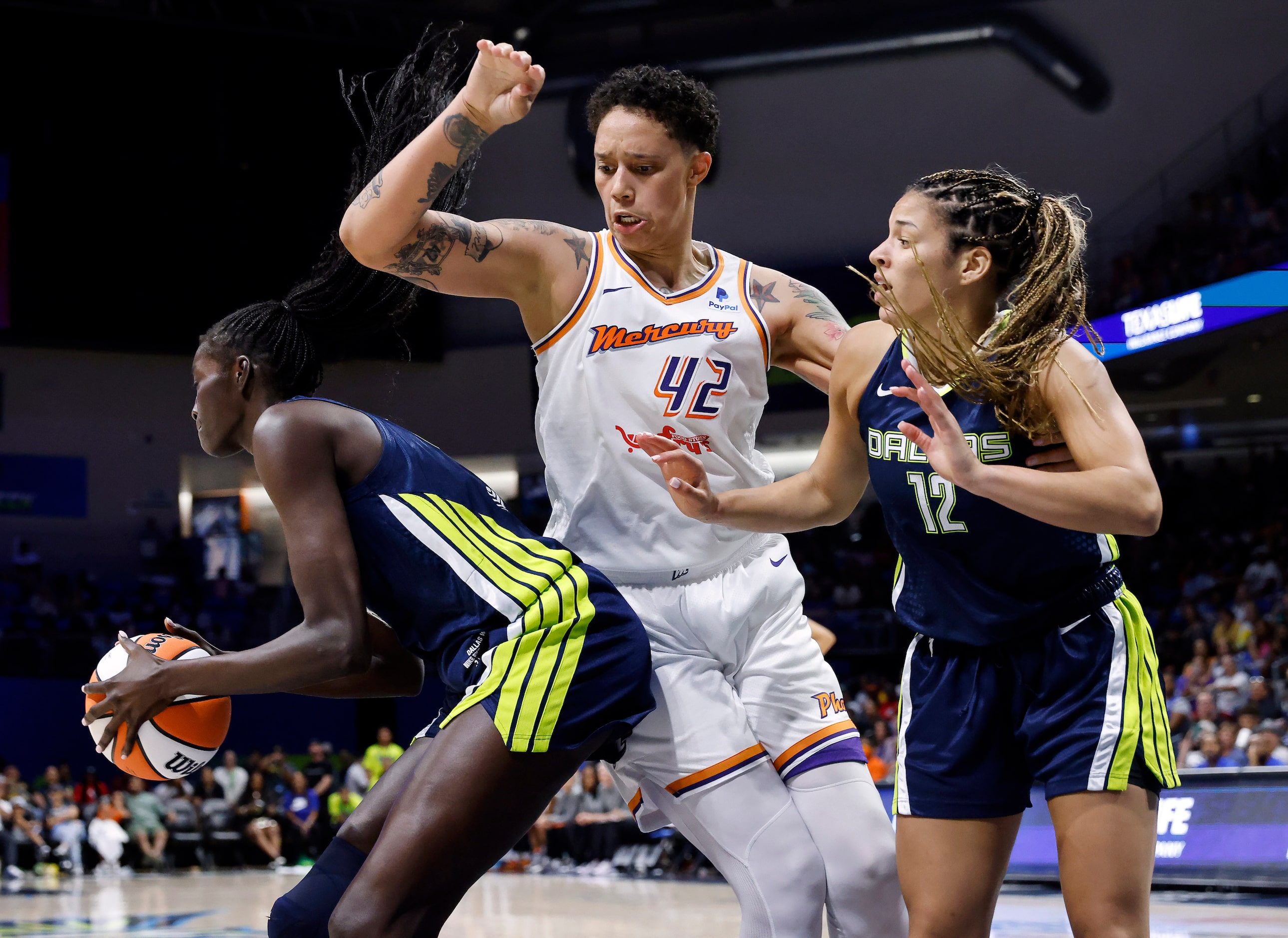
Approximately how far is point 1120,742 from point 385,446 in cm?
168

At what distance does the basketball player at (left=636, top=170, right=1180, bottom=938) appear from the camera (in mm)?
2584

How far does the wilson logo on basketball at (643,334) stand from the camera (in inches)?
130

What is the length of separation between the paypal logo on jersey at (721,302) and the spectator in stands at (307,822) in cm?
1430

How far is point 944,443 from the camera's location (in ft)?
8.33

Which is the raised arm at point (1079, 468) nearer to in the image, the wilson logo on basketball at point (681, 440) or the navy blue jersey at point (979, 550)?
the navy blue jersey at point (979, 550)

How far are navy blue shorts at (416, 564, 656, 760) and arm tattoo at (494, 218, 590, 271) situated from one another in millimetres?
Result: 909

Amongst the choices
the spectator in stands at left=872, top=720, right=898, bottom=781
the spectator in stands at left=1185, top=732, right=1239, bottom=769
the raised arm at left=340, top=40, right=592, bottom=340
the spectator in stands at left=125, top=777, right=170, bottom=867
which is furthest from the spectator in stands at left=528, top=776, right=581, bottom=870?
the raised arm at left=340, top=40, right=592, bottom=340

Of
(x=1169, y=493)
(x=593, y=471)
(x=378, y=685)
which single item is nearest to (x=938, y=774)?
(x=593, y=471)

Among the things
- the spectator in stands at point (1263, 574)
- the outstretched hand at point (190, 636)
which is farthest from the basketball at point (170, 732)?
the spectator in stands at point (1263, 574)

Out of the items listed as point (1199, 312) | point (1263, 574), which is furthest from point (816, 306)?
point (1263, 574)

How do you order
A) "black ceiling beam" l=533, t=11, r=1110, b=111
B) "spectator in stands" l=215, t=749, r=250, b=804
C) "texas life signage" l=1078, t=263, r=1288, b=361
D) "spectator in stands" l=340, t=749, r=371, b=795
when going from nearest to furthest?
"texas life signage" l=1078, t=263, r=1288, b=361
"spectator in stands" l=340, t=749, r=371, b=795
"spectator in stands" l=215, t=749, r=250, b=804
"black ceiling beam" l=533, t=11, r=1110, b=111

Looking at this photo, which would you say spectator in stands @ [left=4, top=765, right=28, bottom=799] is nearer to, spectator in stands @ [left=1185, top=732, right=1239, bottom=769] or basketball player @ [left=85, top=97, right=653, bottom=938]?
spectator in stands @ [left=1185, top=732, right=1239, bottom=769]

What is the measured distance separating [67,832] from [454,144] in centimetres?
1515

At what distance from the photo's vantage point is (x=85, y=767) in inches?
802
